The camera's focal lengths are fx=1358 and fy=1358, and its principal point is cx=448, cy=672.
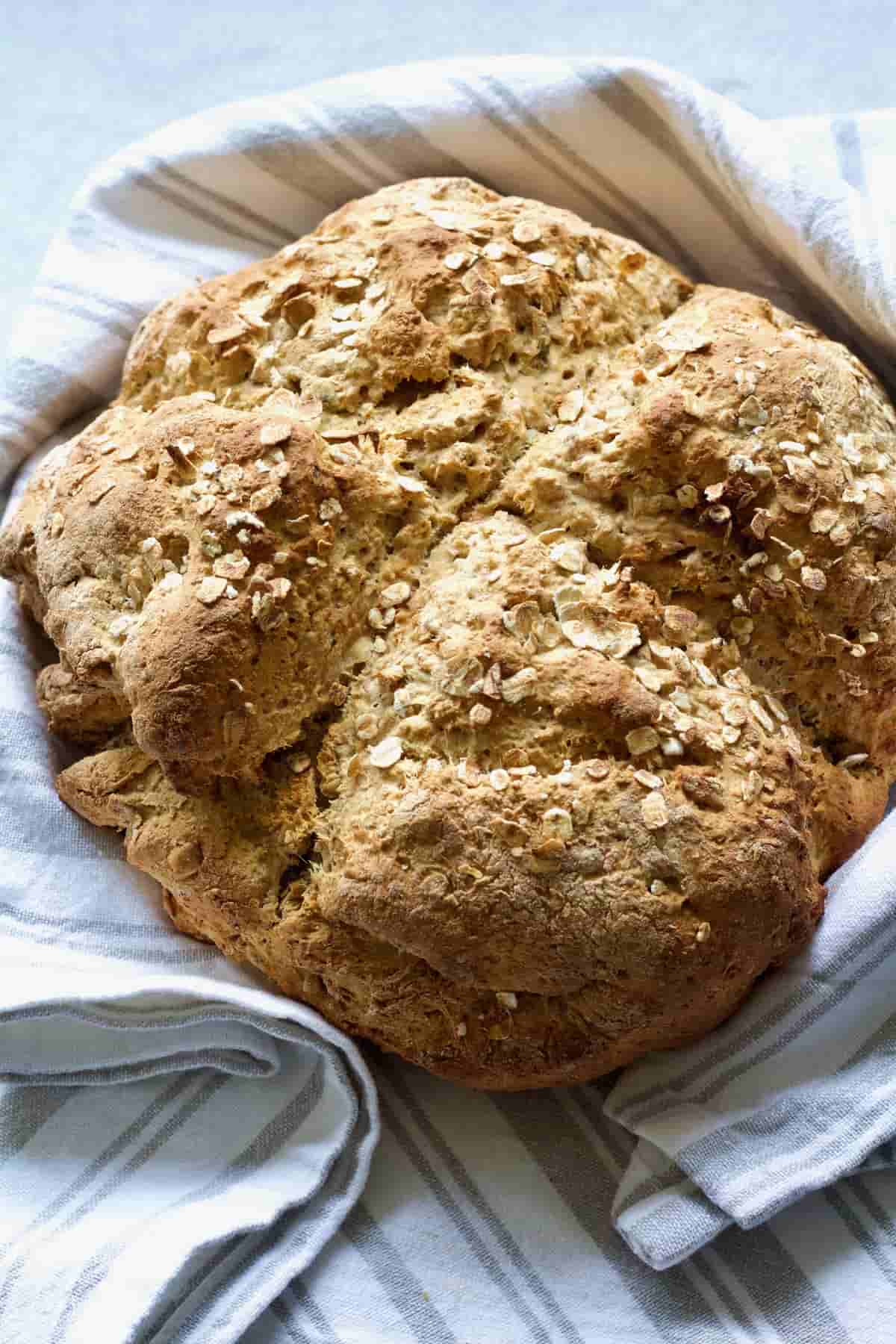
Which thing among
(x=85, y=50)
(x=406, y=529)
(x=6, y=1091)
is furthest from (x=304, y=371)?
(x=85, y=50)

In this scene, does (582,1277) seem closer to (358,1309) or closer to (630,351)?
(358,1309)

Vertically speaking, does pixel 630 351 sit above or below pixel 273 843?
above

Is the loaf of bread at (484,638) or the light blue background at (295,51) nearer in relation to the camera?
the loaf of bread at (484,638)

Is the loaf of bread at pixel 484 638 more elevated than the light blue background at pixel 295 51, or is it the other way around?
the light blue background at pixel 295 51

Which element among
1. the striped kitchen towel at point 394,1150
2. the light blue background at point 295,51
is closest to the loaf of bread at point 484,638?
the striped kitchen towel at point 394,1150

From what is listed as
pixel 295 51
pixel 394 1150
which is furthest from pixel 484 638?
pixel 295 51

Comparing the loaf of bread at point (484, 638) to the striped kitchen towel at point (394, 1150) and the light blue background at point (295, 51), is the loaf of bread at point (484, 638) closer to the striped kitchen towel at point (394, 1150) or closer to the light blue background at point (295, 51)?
the striped kitchen towel at point (394, 1150)
